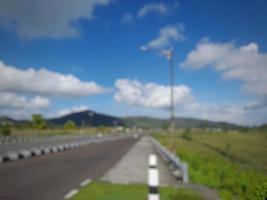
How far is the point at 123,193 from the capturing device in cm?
1000

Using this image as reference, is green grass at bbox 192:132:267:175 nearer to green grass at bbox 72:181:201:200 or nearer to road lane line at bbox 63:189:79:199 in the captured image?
green grass at bbox 72:181:201:200

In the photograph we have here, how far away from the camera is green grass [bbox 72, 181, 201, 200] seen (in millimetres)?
9320

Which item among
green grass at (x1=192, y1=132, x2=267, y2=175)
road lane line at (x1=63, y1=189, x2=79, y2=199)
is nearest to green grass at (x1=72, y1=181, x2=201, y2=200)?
road lane line at (x1=63, y1=189, x2=79, y2=199)

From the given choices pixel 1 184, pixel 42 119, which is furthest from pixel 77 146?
pixel 42 119

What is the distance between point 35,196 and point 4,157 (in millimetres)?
13161

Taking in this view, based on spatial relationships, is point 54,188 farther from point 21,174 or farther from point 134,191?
point 21,174

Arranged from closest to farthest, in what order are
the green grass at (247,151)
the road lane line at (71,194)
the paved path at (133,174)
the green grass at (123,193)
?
1. the green grass at (123,193)
2. the road lane line at (71,194)
3. the paved path at (133,174)
4. the green grass at (247,151)

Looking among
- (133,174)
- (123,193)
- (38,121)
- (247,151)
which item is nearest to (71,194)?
(123,193)

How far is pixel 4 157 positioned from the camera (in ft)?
72.0

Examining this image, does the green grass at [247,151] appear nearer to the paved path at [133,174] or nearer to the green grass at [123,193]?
the paved path at [133,174]

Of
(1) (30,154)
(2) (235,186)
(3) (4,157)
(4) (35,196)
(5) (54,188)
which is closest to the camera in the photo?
(4) (35,196)

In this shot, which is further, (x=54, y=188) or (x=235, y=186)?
(x=235, y=186)

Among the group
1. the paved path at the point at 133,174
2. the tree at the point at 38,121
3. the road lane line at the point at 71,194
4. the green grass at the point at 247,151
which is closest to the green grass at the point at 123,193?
the road lane line at the point at 71,194

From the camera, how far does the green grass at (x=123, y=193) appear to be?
9.32 meters
